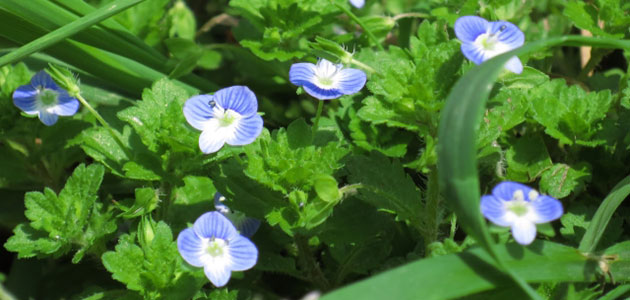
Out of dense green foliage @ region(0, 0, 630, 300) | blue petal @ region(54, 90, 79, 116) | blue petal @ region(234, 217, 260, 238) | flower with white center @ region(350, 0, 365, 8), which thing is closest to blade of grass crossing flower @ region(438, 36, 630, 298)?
dense green foliage @ region(0, 0, 630, 300)

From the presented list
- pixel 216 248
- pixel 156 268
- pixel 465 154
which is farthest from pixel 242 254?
pixel 465 154

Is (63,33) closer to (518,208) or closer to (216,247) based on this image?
(216,247)

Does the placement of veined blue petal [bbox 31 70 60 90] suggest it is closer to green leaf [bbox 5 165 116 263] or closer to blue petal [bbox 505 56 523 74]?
green leaf [bbox 5 165 116 263]

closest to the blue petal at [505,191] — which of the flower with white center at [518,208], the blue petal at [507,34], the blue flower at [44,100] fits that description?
the flower with white center at [518,208]

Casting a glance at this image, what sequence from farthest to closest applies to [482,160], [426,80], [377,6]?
[377,6] < [482,160] < [426,80]

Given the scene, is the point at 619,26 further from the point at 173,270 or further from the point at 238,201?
the point at 173,270

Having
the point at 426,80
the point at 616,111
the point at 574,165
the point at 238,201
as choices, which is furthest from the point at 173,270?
the point at 616,111
